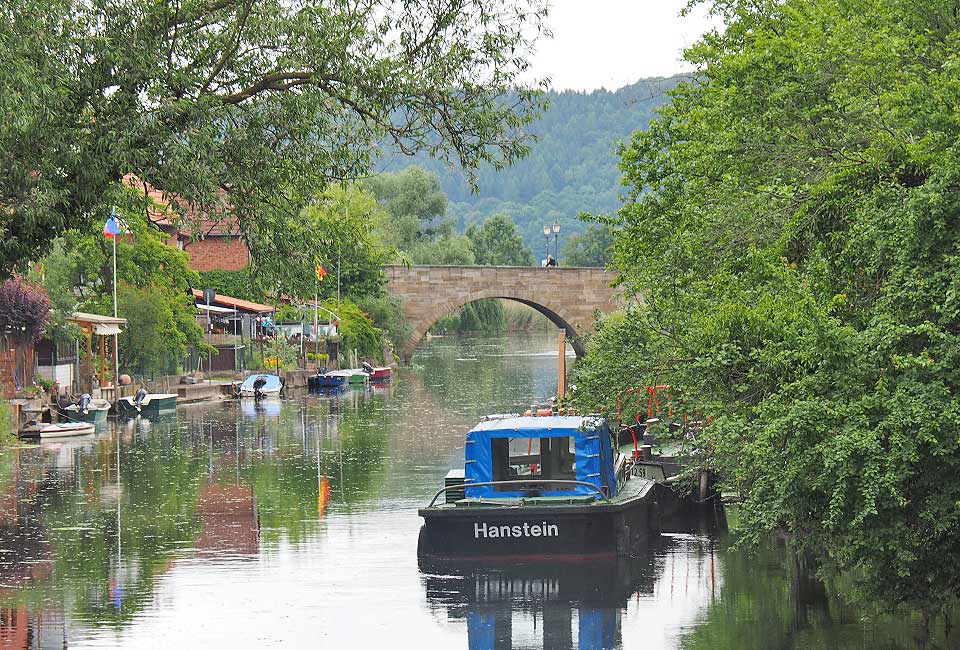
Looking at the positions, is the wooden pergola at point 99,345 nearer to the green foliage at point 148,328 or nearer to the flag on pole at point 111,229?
the green foliage at point 148,328

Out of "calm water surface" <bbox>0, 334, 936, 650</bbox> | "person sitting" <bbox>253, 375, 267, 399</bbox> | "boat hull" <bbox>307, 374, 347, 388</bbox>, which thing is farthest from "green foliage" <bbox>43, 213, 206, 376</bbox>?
"calm water surface" <bbox>0, 334, 936, 650</bbox>

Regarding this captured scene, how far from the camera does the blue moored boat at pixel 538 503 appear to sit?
19.8m

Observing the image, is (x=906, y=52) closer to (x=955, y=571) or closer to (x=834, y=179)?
(x=834, y=179)

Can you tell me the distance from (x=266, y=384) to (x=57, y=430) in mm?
19501

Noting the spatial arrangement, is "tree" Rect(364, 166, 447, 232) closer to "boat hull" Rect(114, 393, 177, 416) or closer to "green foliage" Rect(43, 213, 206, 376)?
"green foliage" Rect(43, 213, 206, 376)

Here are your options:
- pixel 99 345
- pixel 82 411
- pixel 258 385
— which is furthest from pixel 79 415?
pixel 258 385

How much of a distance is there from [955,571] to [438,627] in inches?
280

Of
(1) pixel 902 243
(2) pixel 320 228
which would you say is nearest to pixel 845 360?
(1) pixel 902 243

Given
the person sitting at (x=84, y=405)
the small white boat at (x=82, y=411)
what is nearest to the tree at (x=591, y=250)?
the small white boat at (x=82, y=411)

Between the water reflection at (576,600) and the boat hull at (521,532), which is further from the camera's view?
the boat hull at (521,532)

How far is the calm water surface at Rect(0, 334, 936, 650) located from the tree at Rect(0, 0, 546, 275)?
471cm

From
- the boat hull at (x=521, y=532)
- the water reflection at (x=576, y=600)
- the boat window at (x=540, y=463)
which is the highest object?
the boat window at (x=540, y=463)

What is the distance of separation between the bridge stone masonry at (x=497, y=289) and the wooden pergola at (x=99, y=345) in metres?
30.1

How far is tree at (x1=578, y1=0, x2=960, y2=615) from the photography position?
10844mm
